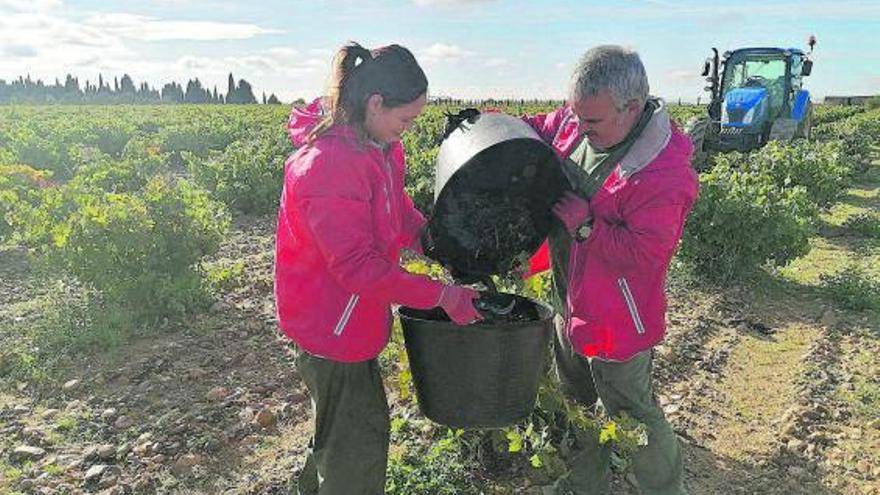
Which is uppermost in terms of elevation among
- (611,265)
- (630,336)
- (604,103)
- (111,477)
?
(604,103)

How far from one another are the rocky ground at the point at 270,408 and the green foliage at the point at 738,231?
66 centimetres

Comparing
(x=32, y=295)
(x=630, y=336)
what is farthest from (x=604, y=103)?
(x=32, y=295)

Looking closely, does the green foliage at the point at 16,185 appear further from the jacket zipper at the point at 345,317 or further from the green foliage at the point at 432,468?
the jacket zipper at the point at 345,317

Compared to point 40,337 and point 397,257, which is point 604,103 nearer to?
point 397,257

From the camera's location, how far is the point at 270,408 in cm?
433

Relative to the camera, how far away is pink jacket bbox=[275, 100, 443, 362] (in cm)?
217

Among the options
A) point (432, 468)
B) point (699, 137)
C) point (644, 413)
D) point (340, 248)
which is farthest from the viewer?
point (699, 137)

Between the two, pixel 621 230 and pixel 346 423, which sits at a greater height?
pixel 621 230

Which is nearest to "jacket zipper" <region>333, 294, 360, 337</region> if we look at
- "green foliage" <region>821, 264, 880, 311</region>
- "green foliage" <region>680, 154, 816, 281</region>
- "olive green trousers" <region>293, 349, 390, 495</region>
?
"olive green trousers" <region>293, 349, 390, 495</region>

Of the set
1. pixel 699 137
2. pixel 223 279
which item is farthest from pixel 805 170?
pixel 223 279

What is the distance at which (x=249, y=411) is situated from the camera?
4.29 metres

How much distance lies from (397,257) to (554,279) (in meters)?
0.78

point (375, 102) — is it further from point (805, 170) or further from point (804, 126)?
point (804, 126)

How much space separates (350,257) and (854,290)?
562cm
